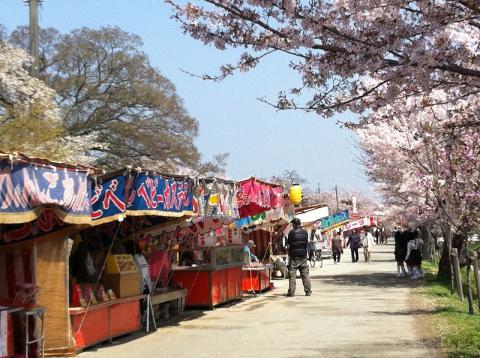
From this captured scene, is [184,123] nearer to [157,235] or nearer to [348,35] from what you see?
[157,235]

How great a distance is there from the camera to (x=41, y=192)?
7.17 m

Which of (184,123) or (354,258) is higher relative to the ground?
(184,123)

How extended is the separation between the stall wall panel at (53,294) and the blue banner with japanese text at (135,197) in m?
0.78

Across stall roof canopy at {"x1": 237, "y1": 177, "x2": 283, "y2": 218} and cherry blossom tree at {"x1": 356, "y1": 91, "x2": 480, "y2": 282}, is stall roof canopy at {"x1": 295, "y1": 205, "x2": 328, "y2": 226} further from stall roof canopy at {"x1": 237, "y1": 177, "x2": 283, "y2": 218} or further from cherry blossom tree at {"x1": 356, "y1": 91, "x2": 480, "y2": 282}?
stall roof canopy at {"x1": 237, "y1": 177, "x2": 283, "y2": 218}

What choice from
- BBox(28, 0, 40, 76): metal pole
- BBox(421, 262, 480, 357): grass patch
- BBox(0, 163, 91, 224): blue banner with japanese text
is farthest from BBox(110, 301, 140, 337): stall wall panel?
BBox(28, 0, 40, 76): metal pole

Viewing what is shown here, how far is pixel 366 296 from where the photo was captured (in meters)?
16.9

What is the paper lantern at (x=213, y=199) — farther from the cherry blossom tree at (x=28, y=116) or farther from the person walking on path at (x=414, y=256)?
the person walking on path at (x=414, y=256)

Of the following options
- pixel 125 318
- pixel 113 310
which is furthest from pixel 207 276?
pixel 113 310

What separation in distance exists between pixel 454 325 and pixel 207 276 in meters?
5.49

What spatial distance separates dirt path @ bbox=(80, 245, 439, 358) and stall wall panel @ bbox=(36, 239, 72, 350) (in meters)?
0.45

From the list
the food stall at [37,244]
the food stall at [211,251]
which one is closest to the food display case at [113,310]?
the food stall at [37,244]

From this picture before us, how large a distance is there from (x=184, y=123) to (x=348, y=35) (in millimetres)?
A: 29787

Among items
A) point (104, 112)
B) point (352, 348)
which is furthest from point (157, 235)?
point (104, 112)

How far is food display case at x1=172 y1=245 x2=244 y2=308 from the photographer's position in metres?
14.3
